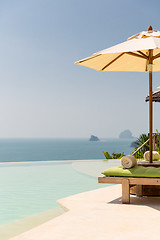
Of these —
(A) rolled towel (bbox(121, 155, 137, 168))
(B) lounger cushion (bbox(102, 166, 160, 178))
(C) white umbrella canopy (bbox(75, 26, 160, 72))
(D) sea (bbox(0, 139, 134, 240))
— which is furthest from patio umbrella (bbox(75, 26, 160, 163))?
(D) sea (bbox(0, 139, 134, 240))

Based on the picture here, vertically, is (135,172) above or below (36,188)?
above

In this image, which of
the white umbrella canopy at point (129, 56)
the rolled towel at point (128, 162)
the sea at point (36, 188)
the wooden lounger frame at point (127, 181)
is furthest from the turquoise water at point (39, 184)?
the white umbrella canopy at point (129, 56)

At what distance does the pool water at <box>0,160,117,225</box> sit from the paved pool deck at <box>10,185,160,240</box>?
30.1 inches

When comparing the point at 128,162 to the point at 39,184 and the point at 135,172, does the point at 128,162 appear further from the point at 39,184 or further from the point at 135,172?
the point at 39,184

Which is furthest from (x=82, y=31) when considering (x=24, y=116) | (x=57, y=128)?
(x=24, y=116)

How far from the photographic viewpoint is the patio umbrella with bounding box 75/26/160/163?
5078 mm

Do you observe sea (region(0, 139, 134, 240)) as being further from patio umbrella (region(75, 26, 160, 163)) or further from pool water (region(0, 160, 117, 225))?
patio umbrella (region(75, 26, 160, 163))

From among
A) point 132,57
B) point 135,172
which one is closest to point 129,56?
point 132,57

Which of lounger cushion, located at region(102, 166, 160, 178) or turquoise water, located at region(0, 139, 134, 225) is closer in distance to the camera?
lounger cushion, located at region(102, 166, 160, 178)

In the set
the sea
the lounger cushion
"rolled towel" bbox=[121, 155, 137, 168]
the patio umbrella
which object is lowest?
the sea

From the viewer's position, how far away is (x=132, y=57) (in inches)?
259

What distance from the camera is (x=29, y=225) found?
4.80m

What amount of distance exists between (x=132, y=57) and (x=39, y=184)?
3.56 meters

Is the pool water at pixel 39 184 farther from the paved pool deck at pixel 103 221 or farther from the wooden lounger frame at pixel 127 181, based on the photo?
the wooden lounger frame at pixel 127 181
